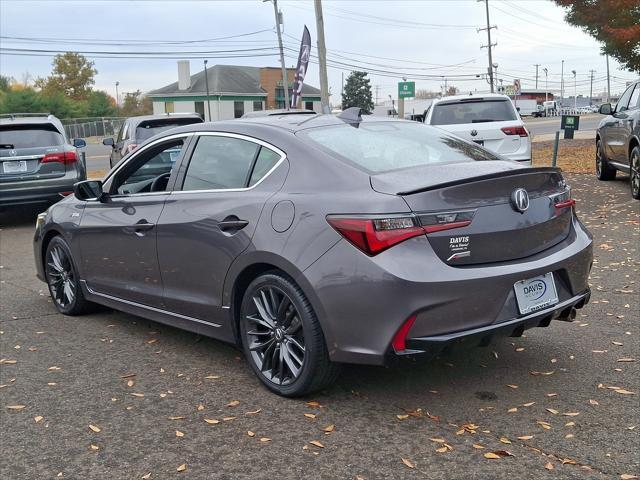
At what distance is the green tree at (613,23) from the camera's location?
1869 cm

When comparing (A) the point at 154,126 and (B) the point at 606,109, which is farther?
(A) the point at 154,126

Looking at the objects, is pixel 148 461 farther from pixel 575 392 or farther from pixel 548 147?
pixel 548 147

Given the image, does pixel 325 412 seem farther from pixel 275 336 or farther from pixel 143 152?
pixel 143 152

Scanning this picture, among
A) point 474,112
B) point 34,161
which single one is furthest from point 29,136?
point 474,112

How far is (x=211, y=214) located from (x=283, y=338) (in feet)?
3.06

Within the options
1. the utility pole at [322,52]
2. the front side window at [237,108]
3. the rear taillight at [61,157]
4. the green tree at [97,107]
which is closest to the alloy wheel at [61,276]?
the rear taillight at [61,157]

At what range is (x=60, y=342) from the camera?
5473 mm

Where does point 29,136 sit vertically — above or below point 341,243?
above

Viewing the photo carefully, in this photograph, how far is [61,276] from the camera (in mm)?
6285

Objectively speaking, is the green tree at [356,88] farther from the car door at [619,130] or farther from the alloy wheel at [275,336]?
the alloy wheel at [275,336]

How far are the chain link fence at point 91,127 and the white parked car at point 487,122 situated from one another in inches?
2054

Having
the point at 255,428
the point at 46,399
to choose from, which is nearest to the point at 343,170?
the point at 255,428

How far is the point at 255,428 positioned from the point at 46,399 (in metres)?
1.41

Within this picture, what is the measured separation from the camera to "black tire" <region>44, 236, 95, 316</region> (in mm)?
6066
